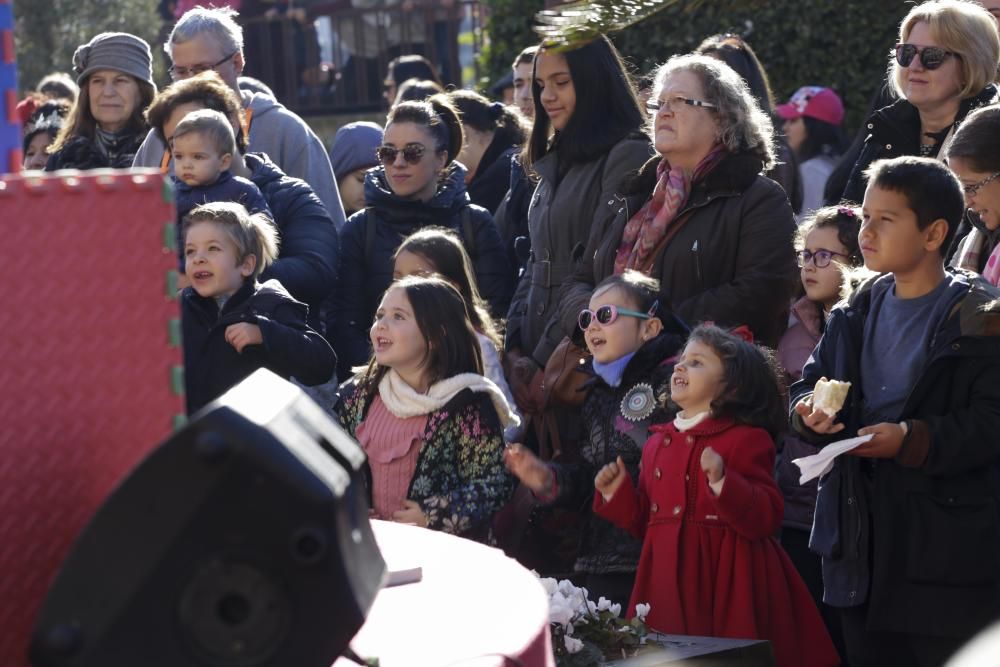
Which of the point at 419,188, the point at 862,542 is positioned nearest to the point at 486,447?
the point at 862,542

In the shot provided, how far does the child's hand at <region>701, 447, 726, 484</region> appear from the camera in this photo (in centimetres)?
414

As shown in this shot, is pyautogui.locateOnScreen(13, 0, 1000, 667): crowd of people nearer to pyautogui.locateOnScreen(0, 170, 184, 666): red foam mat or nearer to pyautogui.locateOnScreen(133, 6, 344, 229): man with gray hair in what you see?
pyautogui.locateOnScreen(133, 6, 344, 229): man with gray hair

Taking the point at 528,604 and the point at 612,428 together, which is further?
the point at 612,428

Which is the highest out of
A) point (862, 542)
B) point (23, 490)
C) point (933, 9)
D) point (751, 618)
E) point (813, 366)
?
point (933, 9)

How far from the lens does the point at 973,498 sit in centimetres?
393

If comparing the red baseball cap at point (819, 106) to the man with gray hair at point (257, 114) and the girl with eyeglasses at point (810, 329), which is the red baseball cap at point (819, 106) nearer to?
the man with gray hair at point (257, 114)

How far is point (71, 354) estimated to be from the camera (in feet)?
6.42

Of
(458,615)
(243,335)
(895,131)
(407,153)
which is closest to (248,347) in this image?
(243,335)

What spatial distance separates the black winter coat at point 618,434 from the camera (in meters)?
4.72

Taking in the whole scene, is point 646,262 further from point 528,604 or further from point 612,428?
point 528,604

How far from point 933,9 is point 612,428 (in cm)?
179

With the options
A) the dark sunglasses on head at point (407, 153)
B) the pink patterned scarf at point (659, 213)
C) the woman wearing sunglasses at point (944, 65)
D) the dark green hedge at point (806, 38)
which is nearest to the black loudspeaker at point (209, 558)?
the pink patterned scarf at point (659, 213)

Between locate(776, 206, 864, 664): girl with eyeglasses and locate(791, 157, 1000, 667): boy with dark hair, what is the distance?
28.8 inches

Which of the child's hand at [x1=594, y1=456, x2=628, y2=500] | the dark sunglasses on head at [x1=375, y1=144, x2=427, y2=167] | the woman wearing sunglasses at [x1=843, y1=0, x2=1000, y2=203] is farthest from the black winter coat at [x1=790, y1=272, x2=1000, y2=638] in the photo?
the dark sunglasses on head at [x1=375, y1=144, x2=427, y2=167]
